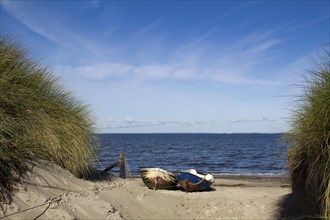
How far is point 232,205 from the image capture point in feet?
39.1

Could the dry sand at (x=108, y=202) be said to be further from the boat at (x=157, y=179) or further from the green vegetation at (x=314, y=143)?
the green vegetation at (x=314, y=143)

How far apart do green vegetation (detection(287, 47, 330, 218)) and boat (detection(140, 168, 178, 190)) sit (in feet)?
23.5

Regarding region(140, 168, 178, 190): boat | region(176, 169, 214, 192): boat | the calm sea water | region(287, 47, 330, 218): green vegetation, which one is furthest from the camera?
region(140, 168, 178, 190): boat

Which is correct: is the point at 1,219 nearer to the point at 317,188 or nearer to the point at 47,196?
the point at 47,196

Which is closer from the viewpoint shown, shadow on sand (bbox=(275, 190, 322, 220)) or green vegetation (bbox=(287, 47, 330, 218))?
green vegetation (bbox=(287, 47, 330, 218))

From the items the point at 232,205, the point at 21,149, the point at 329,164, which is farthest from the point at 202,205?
the point at 329,164

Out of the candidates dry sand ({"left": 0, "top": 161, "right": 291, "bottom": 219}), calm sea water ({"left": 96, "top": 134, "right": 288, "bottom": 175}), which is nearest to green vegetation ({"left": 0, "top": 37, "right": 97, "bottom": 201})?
dry sand ({"left": 0, "top": 161, "right": 291, "bottom": 219})

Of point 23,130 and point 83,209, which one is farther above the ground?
point 23,130

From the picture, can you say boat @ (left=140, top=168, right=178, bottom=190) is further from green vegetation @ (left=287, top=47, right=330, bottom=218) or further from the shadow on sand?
green vegetation @ (left=287, top=47, right=330, bottom=218)

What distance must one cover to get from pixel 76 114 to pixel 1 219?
4.92 metres

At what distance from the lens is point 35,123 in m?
8.61

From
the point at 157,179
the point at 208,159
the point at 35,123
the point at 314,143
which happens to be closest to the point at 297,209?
the point at 314,143

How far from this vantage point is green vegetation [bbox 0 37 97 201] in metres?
7.29

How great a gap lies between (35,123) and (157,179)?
7256 mm
